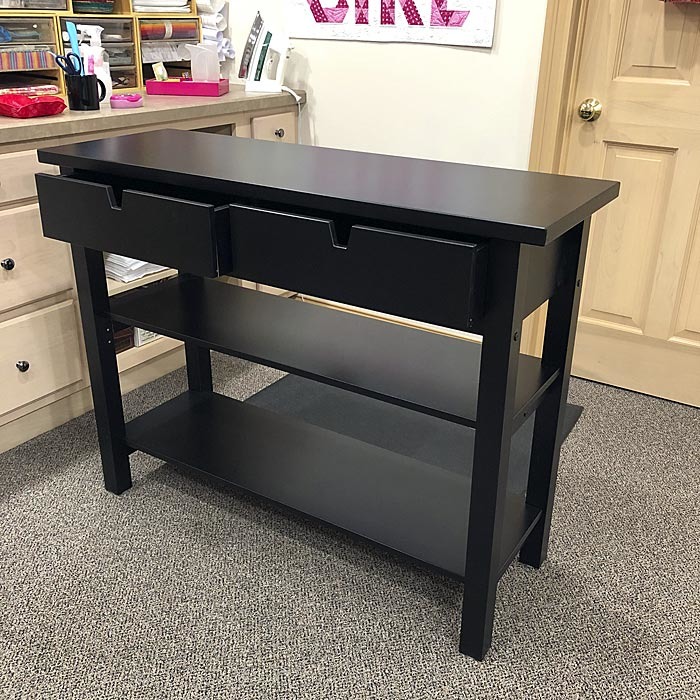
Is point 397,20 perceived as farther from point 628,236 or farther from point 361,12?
point 628,236

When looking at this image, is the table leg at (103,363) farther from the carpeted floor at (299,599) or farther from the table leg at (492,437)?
the table leg at (492,437)

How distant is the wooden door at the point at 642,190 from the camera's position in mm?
2098

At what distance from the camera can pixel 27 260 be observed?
1.93m

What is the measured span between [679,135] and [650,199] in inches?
7.8

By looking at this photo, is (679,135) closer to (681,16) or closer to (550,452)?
(681,16)

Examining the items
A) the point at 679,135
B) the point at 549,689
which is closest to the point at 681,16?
the point at 679,135

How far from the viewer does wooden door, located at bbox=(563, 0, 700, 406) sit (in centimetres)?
210

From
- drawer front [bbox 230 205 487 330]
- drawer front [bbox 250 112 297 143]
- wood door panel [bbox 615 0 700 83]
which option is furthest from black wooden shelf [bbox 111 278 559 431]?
wood door panel [bbox 615 0 700 83]

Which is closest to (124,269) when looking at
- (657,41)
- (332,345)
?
(332,345)

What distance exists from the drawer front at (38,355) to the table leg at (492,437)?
1.30 meters

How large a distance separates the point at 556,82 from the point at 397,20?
0.57m

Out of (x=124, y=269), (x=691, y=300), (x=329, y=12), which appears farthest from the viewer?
(x=329, y=12)

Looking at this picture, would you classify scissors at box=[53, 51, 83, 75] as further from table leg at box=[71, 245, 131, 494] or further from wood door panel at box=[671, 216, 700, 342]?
wood door panel at box=[671, 216, 700, 342]

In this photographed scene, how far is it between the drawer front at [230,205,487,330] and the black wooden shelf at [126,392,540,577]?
52 centimetres
